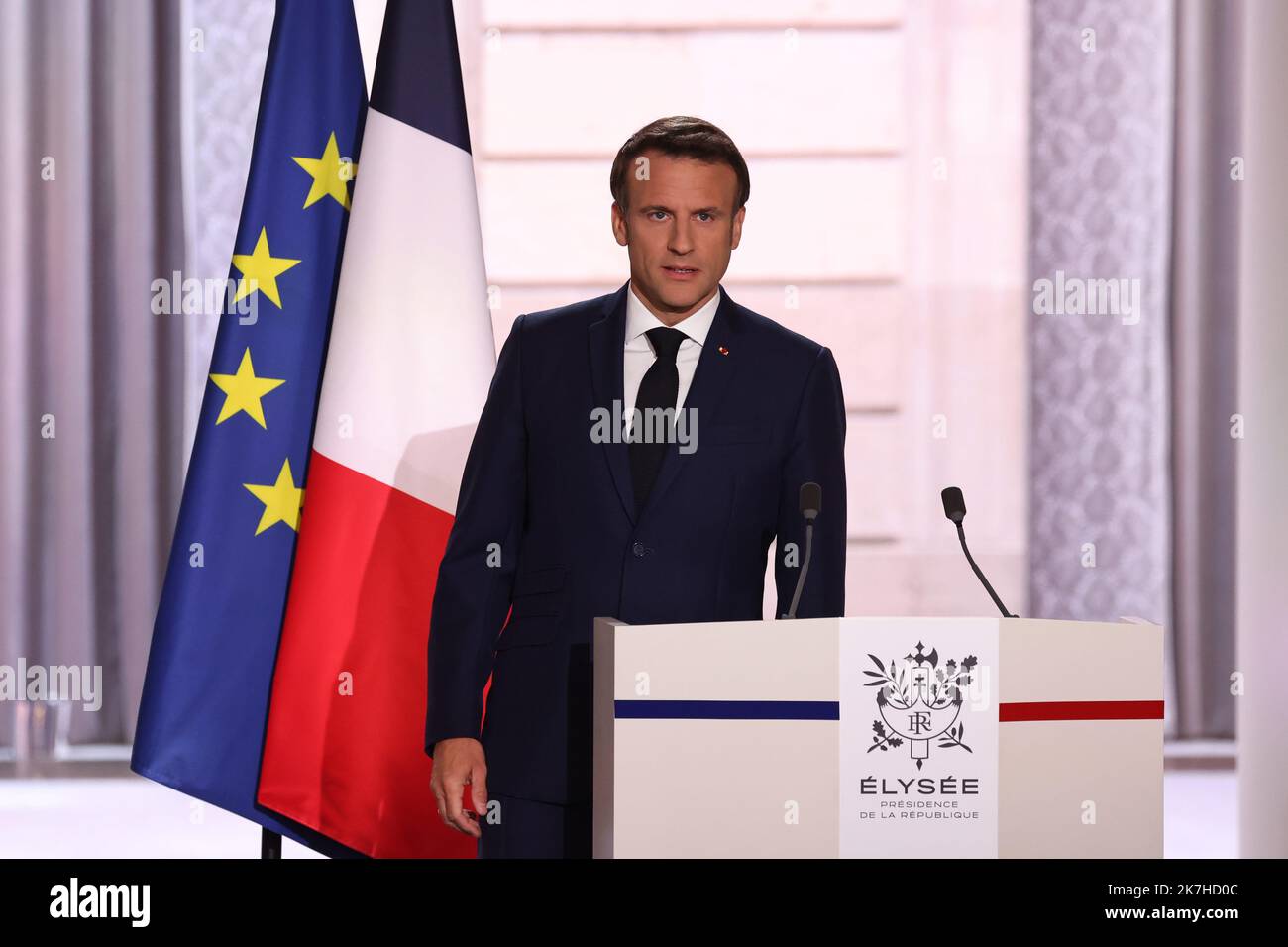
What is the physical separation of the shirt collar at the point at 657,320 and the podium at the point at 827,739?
2.19 ft

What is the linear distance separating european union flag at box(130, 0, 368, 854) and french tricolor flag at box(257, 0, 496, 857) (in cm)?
6

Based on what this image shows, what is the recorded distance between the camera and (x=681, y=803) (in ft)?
4.61

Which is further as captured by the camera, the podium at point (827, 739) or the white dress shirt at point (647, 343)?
the white dress shirt at point (647, 343)

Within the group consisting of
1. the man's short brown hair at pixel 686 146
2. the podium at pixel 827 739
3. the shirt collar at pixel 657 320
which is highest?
the man's short brown hair at pixel 686 146

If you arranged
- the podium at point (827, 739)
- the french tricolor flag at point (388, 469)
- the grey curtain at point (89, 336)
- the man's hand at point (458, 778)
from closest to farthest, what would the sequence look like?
1. the podium at point (827, 739)
2. the man's hand at point (458, 778)
3. the french tricolor flag at point (388, 469)
4. the grey curtain at point (89, 336)

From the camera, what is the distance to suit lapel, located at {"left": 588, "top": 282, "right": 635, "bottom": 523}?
1.84 meters

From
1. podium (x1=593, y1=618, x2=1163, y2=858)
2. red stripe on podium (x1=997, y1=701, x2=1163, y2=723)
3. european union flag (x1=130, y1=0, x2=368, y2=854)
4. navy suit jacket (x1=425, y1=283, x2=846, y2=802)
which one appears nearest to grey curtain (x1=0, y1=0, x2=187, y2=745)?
european union flag (x1=130, y1=0, x2=368, y2=854)

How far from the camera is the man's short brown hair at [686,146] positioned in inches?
74.7

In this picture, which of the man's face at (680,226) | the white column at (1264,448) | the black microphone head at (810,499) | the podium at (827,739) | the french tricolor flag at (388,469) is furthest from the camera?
the white column at (1264,448)

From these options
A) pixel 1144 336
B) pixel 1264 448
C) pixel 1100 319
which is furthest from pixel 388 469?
pixel 1144 336

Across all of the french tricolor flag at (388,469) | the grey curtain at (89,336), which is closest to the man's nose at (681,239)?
the french tricolor flag at (388,469)

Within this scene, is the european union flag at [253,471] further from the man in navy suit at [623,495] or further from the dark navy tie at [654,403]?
the dark navy tie at [654,403]

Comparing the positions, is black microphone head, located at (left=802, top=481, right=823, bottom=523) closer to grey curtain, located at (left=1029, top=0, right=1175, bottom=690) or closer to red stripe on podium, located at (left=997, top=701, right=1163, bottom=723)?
red stripe on podium, located at (left=997, top=701, right=1163, bottom=723)
